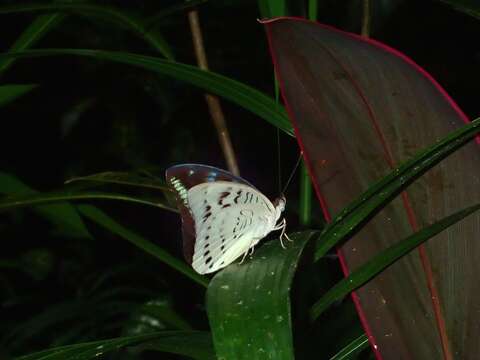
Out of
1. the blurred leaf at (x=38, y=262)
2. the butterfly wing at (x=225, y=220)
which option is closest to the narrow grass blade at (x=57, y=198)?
the butterfly wing at (x=225, y=220)

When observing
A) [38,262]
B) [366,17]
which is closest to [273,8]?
[366,17]

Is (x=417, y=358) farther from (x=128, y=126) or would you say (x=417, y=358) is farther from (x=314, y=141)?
(x=128, y=126)

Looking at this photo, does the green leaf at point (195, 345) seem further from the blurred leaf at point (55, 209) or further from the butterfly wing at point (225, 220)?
the blurred leaf at point (55, 209)

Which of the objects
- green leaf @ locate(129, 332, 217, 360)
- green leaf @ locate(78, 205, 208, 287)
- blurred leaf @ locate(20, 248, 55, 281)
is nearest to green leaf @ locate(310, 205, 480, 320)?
green leaf @ locate(129, 332, 217, 360)

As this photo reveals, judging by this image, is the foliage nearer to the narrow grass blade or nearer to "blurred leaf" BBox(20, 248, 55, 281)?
"blurred leaf" BBox(20, 248, 55, 281)

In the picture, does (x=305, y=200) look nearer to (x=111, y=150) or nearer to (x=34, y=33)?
(x=34, y=33)
